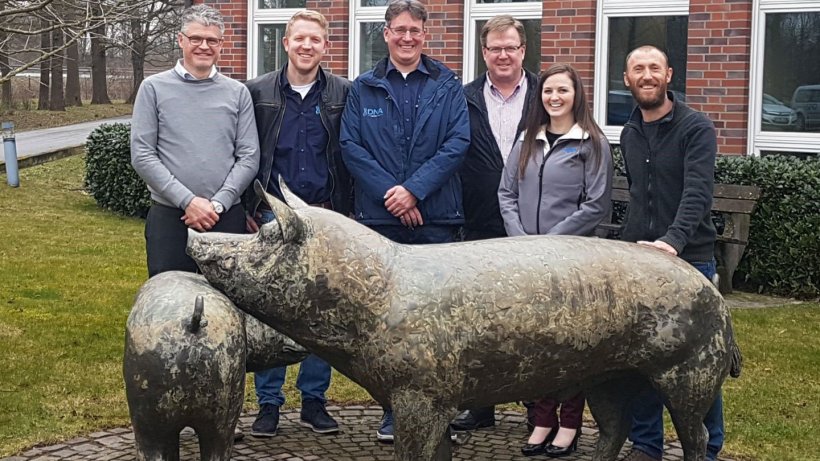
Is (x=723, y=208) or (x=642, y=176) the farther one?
(x=723, y=208)

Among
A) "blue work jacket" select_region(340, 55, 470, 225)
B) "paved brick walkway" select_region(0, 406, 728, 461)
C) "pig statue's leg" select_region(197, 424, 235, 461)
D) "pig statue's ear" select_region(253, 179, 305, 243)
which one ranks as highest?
"blue work jacket" select_region(340, 55, 470, 225)

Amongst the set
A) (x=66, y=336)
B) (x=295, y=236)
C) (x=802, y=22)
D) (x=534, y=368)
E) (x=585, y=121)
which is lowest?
(x=66, y=336)

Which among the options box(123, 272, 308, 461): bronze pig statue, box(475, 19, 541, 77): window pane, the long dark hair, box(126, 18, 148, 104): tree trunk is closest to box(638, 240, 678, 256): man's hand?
the long dark hair

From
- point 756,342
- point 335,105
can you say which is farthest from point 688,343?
point 756,342

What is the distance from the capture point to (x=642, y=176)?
4.71 m

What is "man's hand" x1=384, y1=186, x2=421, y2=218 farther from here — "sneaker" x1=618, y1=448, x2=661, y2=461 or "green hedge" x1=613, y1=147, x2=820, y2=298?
"green hedge" x1=613, y1=147, x2=820, y2=298

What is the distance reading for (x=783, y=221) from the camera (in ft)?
30.8

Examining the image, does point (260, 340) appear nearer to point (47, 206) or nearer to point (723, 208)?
point (723, 208)

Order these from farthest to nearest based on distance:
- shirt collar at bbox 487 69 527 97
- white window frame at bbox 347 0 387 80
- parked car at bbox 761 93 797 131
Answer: white window frame at bbox 347 0 387 80 < parked car at bbox 761 93 797 131 < shirt collar at bbox 487 69 527 97

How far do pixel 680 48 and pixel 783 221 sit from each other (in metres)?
2.15

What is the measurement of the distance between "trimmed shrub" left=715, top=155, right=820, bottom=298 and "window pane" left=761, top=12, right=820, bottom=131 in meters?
0.65

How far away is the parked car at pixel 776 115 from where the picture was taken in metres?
10.1

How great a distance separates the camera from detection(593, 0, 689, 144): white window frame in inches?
410

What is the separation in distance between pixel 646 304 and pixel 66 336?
5.48m
